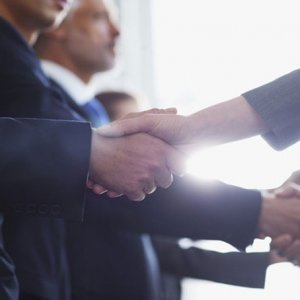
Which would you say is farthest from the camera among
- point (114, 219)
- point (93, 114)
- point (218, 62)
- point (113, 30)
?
point (218, 62)

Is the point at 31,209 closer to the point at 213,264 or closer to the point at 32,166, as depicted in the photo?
the point at 32,166

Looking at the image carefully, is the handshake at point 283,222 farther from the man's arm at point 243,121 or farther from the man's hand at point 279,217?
the man's arm at point 243,121

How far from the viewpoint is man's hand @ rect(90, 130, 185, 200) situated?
1.05 metres

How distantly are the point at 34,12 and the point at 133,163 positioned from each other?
522 mm

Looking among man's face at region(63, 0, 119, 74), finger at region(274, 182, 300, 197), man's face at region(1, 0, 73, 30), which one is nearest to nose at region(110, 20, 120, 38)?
man's face at region(63, 0, 119, 74)

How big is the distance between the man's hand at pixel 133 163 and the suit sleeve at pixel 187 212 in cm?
22

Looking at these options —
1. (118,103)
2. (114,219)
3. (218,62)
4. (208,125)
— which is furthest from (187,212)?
(218,62)

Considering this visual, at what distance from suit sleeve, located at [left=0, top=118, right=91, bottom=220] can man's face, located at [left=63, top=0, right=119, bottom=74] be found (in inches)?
42.2

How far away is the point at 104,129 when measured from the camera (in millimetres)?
1083

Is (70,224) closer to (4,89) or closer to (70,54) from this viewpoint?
(4,89)

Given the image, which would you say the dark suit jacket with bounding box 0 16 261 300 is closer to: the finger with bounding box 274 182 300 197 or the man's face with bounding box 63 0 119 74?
the finger with bounding box 274 182 300 197

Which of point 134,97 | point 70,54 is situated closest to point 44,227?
point 70,54

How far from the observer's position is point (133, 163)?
108 centimetres

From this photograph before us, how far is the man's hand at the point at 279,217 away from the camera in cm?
133
